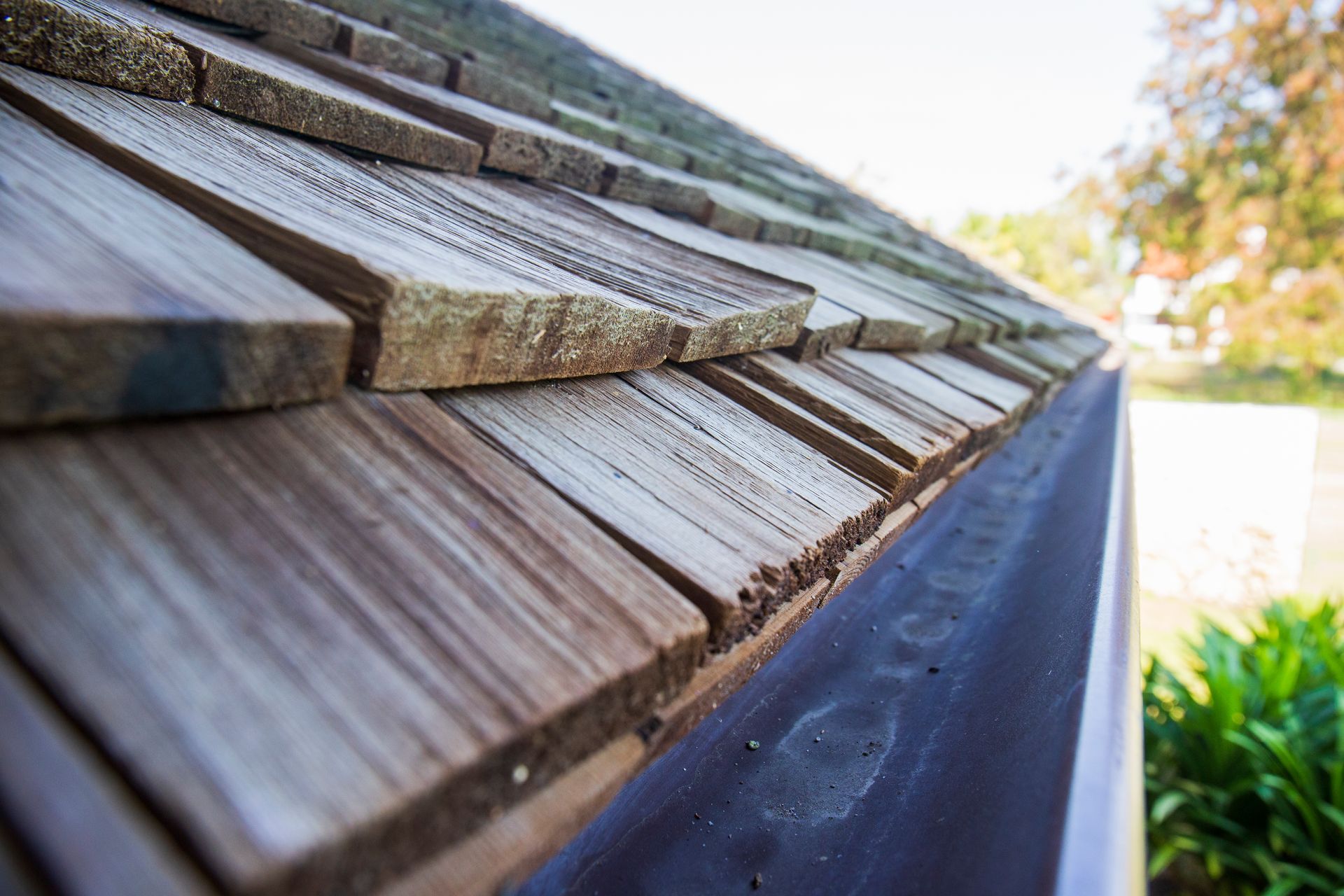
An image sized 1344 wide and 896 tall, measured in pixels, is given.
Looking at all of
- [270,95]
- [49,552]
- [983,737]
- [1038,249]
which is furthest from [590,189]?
[1038,249]

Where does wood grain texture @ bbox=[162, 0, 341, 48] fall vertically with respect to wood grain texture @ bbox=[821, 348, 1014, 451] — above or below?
above

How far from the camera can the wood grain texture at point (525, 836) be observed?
0.36 metres

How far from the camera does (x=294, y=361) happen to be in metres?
0.49

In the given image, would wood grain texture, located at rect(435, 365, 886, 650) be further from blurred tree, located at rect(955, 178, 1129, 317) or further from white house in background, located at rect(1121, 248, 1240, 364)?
blurred tree, located at rect(955, 178, 1129, 317)

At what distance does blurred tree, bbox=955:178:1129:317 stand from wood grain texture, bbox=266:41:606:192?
19.2m

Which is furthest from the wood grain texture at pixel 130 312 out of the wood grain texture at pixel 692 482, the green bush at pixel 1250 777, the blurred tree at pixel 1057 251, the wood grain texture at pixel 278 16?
the blurred tree at pixel 1057 251

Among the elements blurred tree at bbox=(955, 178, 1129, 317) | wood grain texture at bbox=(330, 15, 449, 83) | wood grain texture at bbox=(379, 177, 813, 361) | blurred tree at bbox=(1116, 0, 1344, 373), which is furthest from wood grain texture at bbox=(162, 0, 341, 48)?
blurred tree at bbox=(955, 178, 1129, 317)

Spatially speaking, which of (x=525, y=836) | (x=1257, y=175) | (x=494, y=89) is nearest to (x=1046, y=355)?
(x=494, y=89)

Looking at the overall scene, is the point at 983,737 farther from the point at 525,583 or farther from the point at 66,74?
the point at 66,74

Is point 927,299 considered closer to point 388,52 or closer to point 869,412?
point 869,412

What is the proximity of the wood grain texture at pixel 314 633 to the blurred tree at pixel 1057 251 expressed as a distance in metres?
20.0

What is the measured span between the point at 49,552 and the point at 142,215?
0.26 metres

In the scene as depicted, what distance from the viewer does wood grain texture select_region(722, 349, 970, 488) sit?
3.19 ft

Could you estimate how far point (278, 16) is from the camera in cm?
126
